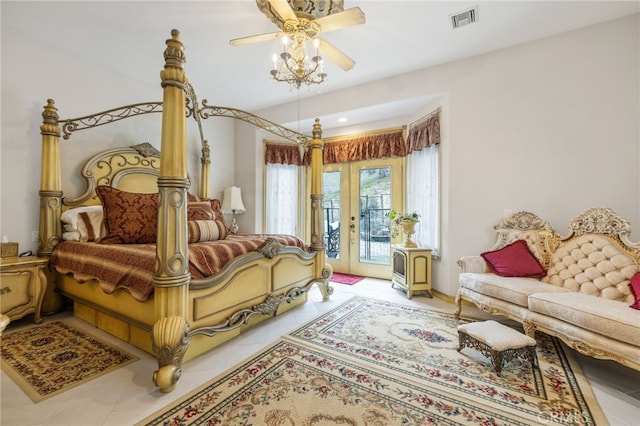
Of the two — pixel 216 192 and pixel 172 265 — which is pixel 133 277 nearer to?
pixel 172 265

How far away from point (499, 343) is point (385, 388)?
2.87ft

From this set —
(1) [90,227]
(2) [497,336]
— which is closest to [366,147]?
(2) [497,336]

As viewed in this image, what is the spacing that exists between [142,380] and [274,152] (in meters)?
4.20

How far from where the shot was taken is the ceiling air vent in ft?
8.64

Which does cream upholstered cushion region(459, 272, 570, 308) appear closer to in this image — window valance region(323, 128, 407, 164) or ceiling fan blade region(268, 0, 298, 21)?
window valance region(323, 128, 407, 164)

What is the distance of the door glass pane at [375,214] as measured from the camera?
477 centimetres

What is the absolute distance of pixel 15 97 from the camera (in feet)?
9.63

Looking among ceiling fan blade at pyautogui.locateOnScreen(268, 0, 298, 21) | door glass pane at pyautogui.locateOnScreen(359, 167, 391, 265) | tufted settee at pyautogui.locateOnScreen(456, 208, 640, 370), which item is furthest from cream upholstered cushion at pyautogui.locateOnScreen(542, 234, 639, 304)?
ceiling fan blade at pyautogui.locateOnScreen(268, 0, 298, 21)

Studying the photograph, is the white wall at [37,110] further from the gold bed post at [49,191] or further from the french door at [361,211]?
the french door at [361,211]

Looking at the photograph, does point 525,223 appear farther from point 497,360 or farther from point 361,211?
point 361,211

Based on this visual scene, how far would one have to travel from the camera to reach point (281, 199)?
5453 millimetres

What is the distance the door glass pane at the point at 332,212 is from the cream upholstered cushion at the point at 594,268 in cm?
317

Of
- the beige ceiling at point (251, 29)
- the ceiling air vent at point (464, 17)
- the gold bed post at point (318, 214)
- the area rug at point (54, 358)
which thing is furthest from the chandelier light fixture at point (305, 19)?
the area rug at point (54, 358)

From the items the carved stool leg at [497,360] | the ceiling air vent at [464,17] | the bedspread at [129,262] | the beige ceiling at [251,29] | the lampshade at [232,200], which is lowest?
the carved stool leg at [497,360]
